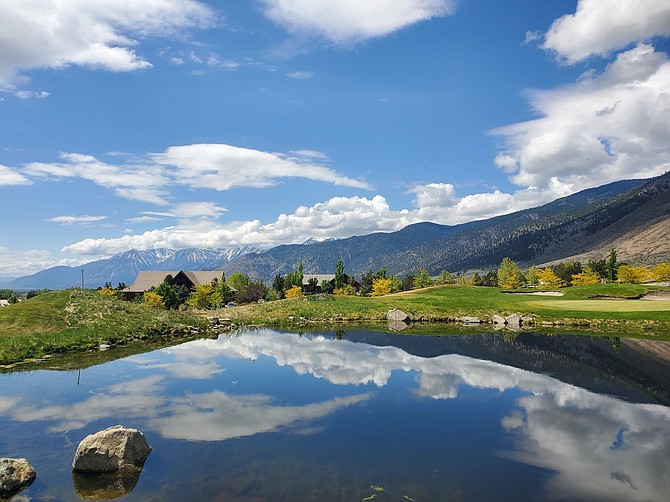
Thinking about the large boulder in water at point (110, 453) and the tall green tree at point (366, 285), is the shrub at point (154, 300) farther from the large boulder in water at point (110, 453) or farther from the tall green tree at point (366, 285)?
the large boulder in water at point (110, 453)

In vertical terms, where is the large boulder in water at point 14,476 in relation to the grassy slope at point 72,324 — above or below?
below

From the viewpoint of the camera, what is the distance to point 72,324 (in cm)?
4738

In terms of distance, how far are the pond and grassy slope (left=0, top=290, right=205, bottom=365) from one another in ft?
26.1

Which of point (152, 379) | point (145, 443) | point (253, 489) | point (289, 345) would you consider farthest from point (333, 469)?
point (289, 345)

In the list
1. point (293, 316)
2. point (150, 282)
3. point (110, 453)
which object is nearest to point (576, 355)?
point (110, 453)

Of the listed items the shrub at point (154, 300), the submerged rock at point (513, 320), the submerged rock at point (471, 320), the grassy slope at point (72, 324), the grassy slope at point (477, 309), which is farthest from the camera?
the shrub at point (154, 300)

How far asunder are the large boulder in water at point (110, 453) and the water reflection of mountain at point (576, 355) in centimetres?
2827

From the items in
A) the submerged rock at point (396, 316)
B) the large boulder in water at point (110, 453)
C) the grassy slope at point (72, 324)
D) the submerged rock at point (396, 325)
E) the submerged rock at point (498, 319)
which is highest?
the grassy slope at point (72, 324)

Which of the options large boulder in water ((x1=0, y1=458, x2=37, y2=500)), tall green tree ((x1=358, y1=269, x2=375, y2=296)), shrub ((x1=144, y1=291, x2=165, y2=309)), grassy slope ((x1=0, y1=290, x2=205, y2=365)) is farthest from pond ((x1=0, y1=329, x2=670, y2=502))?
tall green tree ((x1=358, y1=269, x2=375, y2=296))

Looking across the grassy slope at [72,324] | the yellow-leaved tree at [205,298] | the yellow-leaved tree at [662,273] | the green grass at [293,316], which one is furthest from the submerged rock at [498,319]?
the yellow-leaved tree at [662,273]

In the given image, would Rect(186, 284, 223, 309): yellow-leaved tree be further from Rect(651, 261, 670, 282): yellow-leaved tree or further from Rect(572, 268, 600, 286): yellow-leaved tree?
Rect(651, 261, 670, 282): yellow-leaved tree

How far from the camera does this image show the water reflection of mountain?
30.8m

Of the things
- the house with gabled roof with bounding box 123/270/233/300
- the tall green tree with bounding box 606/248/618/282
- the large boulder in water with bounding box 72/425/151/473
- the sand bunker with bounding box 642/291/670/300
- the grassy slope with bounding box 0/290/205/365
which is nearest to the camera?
the large boulder in water with bounding box 72/425/151/473

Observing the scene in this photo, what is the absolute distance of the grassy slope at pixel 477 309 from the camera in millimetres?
66625
